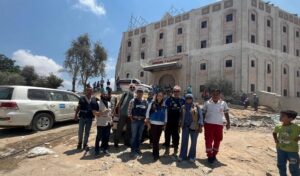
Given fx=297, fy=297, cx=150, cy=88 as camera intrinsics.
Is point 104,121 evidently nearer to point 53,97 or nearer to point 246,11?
point 53,97

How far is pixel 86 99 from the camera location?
812 centimetres

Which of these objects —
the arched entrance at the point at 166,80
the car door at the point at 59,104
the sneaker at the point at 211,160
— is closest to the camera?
the sneaker at the point at 211,160

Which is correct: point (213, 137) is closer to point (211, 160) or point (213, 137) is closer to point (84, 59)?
point (211, 160)

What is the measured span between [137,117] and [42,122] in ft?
16.4

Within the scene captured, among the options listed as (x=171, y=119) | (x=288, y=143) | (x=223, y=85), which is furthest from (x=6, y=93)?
(x=223, y=85)

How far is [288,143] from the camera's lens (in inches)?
230

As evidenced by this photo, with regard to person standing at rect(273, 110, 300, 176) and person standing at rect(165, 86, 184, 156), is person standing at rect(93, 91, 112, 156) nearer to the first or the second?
person standing at rect(165, 86, 184, 156)

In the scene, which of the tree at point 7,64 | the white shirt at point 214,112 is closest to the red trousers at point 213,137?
the white shirt at point 214,112

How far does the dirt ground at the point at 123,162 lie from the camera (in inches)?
256

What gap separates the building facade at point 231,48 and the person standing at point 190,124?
2825 centimetres

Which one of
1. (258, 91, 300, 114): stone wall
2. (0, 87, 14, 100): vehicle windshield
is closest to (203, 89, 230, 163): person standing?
(0, 87, 14, 100): vehicle windshield

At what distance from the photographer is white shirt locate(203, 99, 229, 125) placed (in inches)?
286

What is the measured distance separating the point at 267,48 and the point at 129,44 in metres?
22.0

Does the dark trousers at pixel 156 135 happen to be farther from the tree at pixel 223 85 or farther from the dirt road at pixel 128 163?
the tree at pixel 223 85
